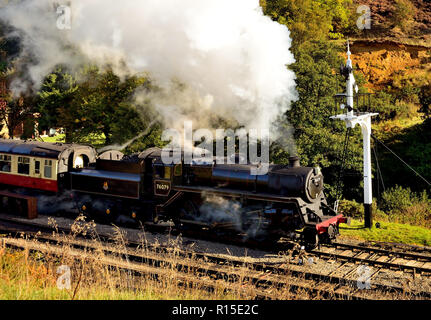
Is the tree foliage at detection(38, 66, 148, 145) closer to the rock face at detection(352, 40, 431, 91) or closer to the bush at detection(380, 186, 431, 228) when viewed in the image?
the bush at detection(380, 186, 431, 228)

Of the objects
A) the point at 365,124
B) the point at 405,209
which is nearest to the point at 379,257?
the point at 365,124

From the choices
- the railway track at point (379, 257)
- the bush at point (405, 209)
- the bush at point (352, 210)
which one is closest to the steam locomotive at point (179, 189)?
the railway track at point (379, 257)

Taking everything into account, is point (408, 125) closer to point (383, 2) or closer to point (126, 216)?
point (126, 216)

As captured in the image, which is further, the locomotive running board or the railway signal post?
the railway signal post

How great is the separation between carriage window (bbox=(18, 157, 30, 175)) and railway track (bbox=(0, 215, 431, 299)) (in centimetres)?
513

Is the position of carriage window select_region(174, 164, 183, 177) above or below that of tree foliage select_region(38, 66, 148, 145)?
below

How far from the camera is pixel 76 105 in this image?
78.2 ft

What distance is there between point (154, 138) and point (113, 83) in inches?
196

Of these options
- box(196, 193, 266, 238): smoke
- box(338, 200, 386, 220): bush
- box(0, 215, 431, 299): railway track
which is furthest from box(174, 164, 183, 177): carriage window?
box(338, 200, 386, 220): bush

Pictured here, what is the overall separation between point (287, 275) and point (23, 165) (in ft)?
37.1

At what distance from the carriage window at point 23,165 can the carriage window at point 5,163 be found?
1.88 ft

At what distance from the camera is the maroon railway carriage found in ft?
47.8

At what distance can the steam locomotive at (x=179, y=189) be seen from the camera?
10938mm
